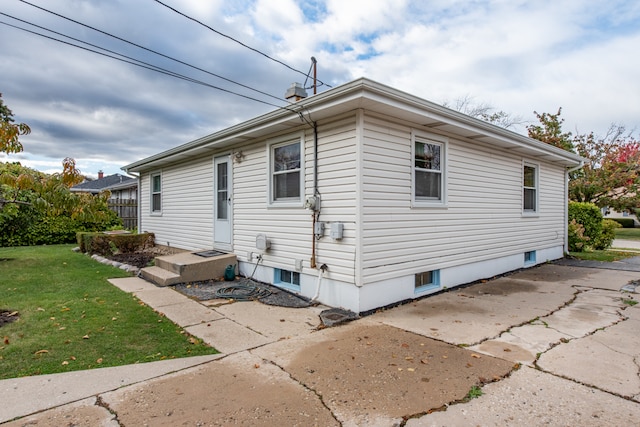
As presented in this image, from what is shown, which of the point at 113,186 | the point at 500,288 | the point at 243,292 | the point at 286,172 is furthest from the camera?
the point at 113,186

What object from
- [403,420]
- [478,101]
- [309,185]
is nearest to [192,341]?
[403,420]

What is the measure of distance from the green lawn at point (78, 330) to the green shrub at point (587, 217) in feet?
43.7

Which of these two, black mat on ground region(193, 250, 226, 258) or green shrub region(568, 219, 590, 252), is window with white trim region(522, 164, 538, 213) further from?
black mat on ground region(193, 250, 226, 258)

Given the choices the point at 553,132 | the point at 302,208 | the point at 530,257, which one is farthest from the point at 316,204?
the point at 553,132

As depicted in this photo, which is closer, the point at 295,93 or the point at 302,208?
the point at 302,208

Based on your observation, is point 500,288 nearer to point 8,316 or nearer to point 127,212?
point 8,316

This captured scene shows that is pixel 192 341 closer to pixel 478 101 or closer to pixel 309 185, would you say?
pixel 309 185

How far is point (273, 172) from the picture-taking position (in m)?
6.56

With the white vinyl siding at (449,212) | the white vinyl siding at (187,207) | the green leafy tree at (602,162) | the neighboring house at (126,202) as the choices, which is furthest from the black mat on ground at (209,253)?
the green leafy tree at (602,162)

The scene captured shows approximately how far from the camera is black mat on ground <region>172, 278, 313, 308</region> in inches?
223

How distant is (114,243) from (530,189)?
1151 cm

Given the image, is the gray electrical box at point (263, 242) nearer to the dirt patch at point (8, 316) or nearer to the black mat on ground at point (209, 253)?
the black mat on ground at point (209, 253)

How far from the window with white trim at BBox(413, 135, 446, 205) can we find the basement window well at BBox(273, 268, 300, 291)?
245 cm

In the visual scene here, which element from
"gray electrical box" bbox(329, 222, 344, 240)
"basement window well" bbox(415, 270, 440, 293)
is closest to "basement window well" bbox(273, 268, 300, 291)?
"gray electrical box" bbox(329, 222, 344, 240)
